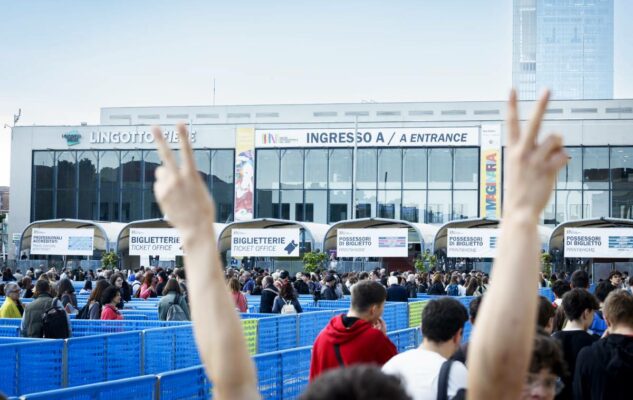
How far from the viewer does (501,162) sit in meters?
58.5

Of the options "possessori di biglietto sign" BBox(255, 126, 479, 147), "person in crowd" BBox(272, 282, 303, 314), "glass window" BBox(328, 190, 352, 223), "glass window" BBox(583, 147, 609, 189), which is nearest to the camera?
"person in crowd" BBox(272, 282, 303, 314)

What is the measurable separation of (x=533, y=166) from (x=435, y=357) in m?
2.96

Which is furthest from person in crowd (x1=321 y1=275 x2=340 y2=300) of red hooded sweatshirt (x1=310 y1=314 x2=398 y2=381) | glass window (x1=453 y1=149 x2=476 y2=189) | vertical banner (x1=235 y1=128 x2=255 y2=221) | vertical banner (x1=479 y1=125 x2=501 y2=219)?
glass window (x1=453 y1=149 x2=476 y2=189)

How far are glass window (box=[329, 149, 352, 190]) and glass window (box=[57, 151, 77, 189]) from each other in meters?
17.2

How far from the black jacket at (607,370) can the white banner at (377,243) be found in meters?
28.2

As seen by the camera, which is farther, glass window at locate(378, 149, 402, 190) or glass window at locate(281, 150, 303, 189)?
glass window at locate(281, 150, 303, 189)

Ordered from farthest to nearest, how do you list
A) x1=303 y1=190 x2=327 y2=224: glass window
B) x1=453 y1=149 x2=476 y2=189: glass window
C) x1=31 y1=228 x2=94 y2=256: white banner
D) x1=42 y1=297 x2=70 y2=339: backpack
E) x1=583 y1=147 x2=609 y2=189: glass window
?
x1=303 y1=190 x2=327 y2=224: glass window < x1=453 y1=149 x2=476 y2=189: glass window < x1=583 y1=147 x2=609 y2=189: glass window < x1=31 y1=228 x2=94 y2=256: white banner < x1=42 y1=297 x2=70 y2=339: backpack

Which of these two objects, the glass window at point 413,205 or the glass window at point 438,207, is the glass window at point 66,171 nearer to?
the glass window at point 413,205

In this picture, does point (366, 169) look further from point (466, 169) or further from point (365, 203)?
point (466, 169)

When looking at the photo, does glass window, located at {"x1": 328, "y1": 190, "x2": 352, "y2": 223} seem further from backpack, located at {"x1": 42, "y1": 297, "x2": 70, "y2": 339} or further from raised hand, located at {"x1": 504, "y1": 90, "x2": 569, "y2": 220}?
raised hand, located at {"x1": 504, "y1": 90, "x2": 569, "y2": 220}

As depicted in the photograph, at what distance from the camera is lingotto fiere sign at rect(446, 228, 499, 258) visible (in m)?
35.0

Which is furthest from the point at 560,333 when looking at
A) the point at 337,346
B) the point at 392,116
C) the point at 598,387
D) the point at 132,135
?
the point at 392,116

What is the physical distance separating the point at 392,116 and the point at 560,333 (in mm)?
69249

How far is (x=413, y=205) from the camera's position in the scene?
59.7 meters
